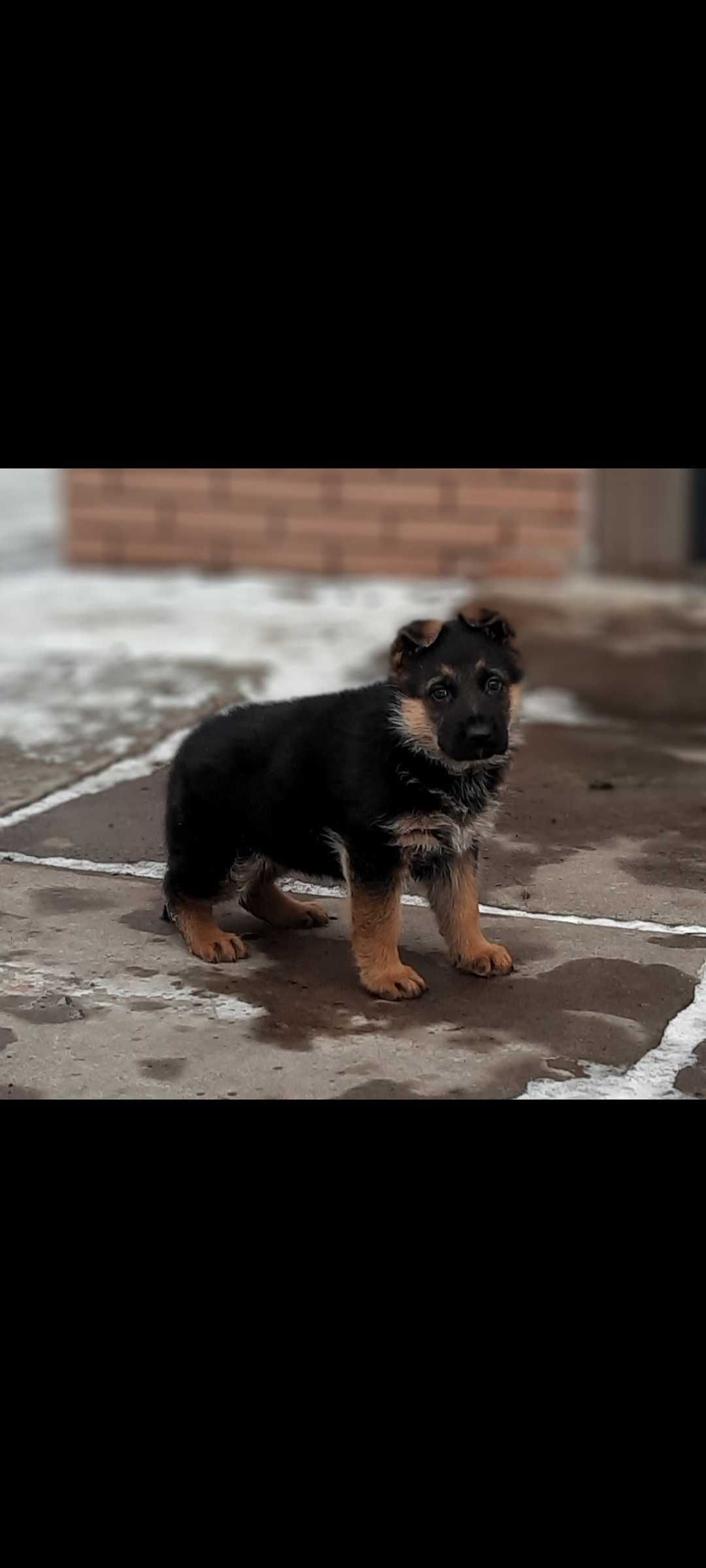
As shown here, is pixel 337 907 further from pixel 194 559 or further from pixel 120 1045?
pixel 194 559

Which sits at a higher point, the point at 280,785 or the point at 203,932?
the point at 280,785

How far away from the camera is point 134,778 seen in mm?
7203

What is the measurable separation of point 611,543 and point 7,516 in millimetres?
5783

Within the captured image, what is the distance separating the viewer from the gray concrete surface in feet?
14.9

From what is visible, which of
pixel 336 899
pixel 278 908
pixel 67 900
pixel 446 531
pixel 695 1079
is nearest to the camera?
pixel 695 1079

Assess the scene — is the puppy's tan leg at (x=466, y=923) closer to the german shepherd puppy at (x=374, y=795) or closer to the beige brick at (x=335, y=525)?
the german shepherd puppy at (x=374, y=795)

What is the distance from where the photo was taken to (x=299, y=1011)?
490cm

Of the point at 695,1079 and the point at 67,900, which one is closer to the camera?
the point at 695,1079

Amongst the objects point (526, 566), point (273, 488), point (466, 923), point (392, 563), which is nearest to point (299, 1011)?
point (466, 923)

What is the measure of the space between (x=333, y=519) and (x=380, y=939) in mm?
7931

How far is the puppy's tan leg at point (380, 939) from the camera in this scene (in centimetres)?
494

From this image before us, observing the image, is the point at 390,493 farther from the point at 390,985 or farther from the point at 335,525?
the point at 390,985

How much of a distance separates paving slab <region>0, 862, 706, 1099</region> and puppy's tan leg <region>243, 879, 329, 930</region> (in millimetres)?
53
